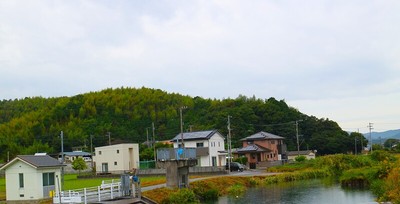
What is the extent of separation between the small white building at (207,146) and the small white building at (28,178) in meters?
28.4

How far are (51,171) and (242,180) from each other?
17409mm

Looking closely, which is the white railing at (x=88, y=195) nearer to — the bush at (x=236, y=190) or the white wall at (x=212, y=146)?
the bush at (x=236, y=190)

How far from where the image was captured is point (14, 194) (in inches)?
1150

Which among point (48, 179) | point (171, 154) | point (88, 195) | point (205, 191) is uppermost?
point (171, 154)

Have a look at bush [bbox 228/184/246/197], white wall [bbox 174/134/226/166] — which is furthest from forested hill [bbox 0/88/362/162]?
bush [bbox 228/184/246/197]

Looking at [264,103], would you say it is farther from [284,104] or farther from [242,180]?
[242,180]

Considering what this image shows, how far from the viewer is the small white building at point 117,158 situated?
60094 mm

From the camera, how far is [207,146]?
5872cm

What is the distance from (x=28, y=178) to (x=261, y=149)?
1696 inches

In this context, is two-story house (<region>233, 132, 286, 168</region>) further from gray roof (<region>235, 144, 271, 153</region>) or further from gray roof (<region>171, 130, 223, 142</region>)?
gray roof (<region>171, 130, 223, 142</region>)

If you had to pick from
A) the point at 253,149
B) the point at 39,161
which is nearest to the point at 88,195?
the point at 39,161

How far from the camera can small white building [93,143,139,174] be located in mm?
60094

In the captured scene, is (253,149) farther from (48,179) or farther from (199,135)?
(48,179)

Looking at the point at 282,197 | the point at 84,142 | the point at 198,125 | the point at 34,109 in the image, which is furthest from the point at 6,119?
the point at 282,197
